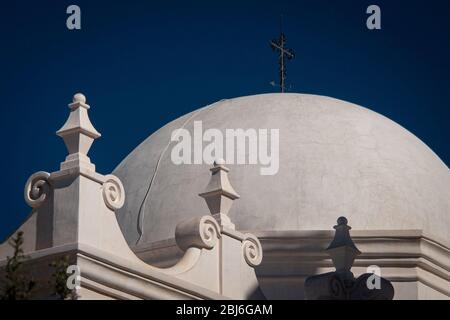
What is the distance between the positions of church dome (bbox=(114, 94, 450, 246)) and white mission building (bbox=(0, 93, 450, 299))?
23 mm

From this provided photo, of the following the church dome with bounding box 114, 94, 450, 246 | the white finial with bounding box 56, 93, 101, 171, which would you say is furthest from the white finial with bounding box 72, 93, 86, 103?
the church dome with bounding box 114, 94, 450, 246

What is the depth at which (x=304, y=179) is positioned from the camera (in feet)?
95.9

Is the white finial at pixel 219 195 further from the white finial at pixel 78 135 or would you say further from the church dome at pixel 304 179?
the white finial at pixel 78 135

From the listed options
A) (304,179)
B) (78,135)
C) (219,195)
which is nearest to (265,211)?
(304,179)

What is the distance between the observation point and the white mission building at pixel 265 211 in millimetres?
23266

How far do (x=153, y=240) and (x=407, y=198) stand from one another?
426 cm

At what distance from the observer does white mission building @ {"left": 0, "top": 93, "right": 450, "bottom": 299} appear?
23.3 meters

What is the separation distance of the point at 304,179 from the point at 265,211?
91 cm

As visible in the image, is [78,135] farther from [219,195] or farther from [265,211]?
[265,211]

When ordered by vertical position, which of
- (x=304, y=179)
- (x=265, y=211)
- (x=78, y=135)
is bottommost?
(x=78, y=135)
